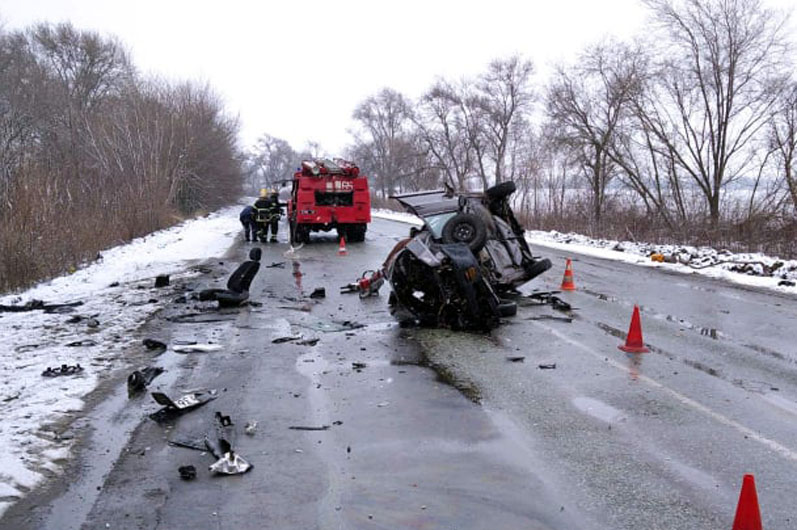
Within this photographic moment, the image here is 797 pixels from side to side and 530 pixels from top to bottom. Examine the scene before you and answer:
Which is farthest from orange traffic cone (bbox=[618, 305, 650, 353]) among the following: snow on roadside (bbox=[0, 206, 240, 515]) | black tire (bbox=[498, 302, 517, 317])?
snow on roadside (bbox=[0, 206, 240, 515])

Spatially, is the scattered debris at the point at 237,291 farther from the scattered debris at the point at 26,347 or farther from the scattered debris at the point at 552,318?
the scattered debris at the point at 552,318

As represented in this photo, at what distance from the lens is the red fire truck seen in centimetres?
2203

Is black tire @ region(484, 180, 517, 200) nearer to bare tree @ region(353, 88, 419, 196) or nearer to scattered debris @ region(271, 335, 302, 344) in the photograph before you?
scattered debris @ region(271, 335, 302, 344)

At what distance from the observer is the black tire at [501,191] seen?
10.2m

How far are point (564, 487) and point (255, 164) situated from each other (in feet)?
476

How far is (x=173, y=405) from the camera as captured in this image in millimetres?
5086

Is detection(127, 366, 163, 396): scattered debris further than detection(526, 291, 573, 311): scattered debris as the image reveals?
No

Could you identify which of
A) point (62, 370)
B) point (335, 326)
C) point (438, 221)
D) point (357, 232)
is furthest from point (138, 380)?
point (357, 232)

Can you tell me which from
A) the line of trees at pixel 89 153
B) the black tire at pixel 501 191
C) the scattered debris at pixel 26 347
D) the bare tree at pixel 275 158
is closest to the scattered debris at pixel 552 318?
the black tire at pixel 501 191

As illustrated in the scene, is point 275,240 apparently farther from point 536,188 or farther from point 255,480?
point 536,188

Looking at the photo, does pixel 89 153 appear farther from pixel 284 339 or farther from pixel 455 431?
pixel 455 431

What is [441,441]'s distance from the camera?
14.6ft

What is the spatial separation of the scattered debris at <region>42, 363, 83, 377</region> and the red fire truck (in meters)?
15.7

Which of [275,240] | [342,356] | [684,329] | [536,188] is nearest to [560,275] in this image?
[684,329]
